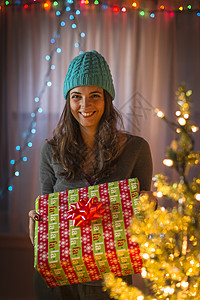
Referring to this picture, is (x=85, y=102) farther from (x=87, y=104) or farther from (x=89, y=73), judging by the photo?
(x=89, y=73)

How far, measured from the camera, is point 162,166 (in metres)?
3.17

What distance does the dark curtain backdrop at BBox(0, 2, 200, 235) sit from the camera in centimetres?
309

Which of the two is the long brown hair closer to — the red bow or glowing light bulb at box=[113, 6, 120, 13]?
the red bow

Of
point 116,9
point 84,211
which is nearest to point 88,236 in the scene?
point 84,211

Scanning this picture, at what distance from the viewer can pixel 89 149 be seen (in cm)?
166

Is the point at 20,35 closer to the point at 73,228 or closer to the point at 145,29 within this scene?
the point at 145,29

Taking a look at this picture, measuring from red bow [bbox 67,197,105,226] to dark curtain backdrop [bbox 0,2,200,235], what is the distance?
1.85m

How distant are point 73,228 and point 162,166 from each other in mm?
1930

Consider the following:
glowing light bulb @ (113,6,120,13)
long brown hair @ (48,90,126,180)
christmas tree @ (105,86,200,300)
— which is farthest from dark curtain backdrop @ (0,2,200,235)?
christmas tree @ (105,86,200,300)

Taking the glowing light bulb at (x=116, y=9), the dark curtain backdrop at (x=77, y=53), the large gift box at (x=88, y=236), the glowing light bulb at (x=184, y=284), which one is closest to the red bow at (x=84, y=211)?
the large gift box at (x=88, y=236)

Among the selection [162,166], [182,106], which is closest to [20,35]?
[162,166]

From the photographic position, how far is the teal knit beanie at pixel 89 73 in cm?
158

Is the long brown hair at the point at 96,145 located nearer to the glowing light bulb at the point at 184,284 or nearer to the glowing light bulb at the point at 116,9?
the glowing light bulb at the point at 184,284

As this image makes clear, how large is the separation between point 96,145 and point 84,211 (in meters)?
0.39
